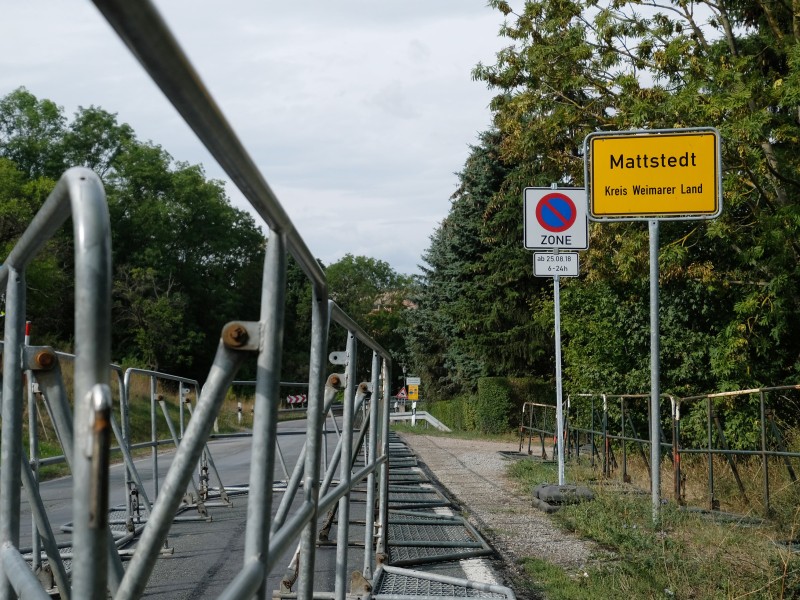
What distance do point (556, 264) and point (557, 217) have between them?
20.9 inches

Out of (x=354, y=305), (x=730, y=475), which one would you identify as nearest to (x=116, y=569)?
(x=730, y=475)

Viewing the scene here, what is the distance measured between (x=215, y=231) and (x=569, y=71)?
5183cm

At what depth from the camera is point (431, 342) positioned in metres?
55.2

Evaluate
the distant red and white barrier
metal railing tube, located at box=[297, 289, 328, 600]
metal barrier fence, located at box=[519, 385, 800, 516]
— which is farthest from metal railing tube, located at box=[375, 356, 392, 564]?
metal railing tube, located at box=[297, 289, 328, 600]

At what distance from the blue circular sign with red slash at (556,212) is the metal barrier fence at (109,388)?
28.1 ft

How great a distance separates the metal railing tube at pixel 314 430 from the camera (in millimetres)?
3238

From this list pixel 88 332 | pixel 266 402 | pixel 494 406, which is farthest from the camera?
pixel 494 406

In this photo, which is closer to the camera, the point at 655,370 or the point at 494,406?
the point at 655,370

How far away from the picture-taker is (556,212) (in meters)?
12.2

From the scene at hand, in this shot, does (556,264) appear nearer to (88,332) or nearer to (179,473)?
(179,473)

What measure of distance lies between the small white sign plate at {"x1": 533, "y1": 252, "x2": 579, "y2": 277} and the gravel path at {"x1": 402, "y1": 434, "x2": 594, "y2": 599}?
8.23 feet

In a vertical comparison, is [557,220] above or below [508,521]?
above

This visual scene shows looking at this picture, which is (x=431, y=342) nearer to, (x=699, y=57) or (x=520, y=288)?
(x=520, y=288)

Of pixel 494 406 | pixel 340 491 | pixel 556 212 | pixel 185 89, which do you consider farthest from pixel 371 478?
pixel 494 406
